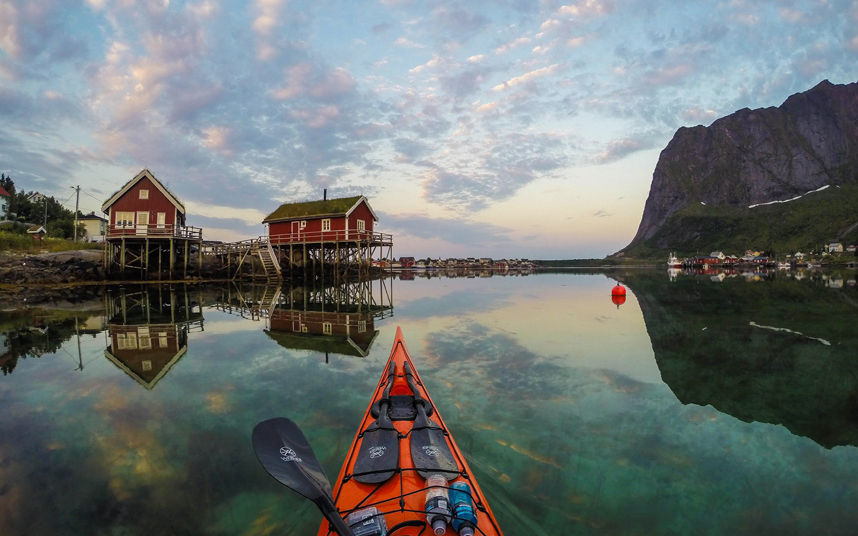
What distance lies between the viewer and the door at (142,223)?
3103cm

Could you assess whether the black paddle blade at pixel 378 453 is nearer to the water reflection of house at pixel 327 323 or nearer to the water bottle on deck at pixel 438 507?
the water bottle on deck at pixel 438 507

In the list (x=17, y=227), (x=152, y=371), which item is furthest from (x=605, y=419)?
(x=17, y=227)

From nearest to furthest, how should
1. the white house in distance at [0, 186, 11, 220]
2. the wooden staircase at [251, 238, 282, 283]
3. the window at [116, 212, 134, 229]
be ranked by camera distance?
1. the window at [116, 212, 134, 229]
2. the wooden staircase at [251, 238, 282, 283]
3. the white house in distance at [0, 186, 11, 220]

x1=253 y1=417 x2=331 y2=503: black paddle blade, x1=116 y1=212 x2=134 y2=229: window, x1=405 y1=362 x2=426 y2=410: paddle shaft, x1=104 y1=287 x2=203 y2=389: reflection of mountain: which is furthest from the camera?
x1=116 y1=212 x2=134 y2=229: window

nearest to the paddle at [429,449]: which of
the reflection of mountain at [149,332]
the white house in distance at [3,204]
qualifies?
the reflection of mountain at [149,332]

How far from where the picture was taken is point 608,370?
31.9 feet

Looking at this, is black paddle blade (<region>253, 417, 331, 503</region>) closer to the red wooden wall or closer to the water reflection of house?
the water reflection of house

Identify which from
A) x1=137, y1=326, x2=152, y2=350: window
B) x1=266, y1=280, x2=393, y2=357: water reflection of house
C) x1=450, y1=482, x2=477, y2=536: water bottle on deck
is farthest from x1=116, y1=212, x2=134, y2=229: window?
x1=450, y1=482, x2=477, y2=536: water bottle on deck

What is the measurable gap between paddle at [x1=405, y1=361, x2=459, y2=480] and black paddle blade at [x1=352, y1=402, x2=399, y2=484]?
220mm

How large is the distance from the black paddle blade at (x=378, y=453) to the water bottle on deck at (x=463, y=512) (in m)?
0.72

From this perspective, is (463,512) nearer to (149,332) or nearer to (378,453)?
(378,453)

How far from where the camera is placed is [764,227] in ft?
495

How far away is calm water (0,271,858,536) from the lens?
167 inches

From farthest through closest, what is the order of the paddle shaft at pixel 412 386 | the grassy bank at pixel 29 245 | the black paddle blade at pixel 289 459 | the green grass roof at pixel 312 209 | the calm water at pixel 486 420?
the green grass roof at pixel 312 209, the grassy bank at pixel 29 245, the paddle shaft at pixel 412 386, the calm water at pixel 486 420, the black paddle blade at pixel 289 459
